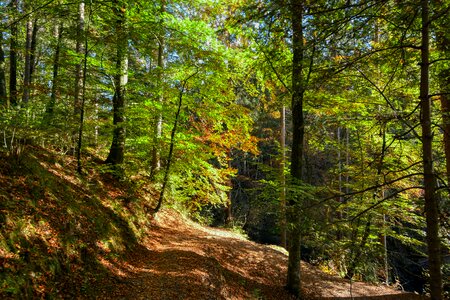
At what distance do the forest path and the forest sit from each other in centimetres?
63

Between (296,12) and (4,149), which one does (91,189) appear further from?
(296,12)

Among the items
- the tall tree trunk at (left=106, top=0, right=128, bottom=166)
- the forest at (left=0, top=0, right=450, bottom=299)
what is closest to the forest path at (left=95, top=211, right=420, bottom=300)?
the forest at (left=0, top=0, right=450, bottom=299)

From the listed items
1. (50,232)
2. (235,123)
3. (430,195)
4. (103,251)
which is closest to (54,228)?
(50,232)

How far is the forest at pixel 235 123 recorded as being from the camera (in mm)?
3898

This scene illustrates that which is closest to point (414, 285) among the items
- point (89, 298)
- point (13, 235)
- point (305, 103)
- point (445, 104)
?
point (445, 104)

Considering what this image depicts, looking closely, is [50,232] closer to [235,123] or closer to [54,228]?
[54,228]

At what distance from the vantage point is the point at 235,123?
1159cm

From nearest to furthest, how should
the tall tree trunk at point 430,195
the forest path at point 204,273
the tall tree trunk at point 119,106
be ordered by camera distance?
the tall tree trunk at point 430,195 < the forest path at point 204,273 < the tall tree trunk at point 119,106

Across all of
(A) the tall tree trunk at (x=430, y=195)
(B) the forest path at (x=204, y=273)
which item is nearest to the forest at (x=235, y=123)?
(A) the tall tree trunk at (x=430, y=195)

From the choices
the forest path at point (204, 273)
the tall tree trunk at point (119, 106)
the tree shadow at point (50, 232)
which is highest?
the tall tree trunk at point (119, 106)

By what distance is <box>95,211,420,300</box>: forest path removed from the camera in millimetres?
5676

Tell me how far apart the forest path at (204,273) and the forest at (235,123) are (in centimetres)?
63

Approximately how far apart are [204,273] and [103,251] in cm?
238

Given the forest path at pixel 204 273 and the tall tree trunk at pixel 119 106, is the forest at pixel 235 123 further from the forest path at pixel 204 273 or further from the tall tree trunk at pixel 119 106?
the forest path at pixel 204 273
